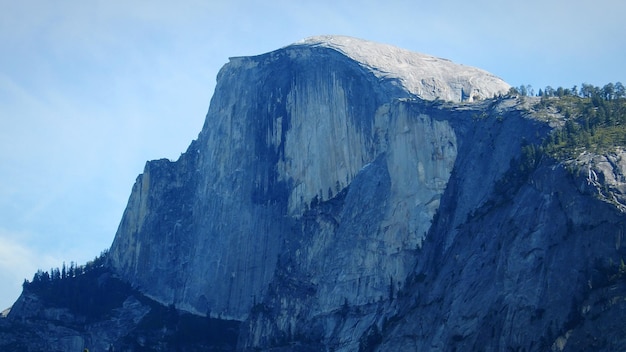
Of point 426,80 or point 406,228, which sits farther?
point 426,80

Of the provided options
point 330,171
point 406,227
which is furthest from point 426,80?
point 406,227

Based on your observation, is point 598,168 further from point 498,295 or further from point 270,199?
point 270,199

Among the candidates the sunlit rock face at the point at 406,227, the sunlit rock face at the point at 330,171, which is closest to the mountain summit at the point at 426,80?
the sunlit rock face at the point at 330,171

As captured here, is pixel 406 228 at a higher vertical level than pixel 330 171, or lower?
lower

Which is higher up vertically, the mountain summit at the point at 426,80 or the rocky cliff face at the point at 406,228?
the mountain summit at the point at 426,80

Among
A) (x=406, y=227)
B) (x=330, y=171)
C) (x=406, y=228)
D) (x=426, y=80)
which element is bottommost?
(x=406, y=228)

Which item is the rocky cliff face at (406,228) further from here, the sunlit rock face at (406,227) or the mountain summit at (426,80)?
the mountain summit at (426,80)

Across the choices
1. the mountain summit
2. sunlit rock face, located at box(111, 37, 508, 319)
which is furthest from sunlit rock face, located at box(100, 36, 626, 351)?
the mountain summit

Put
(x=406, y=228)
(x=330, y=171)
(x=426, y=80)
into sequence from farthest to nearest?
(x=426, y=80) → (x=330, y=171) → (x=406, y=228)

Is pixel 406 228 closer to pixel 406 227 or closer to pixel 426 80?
pixel 406 227

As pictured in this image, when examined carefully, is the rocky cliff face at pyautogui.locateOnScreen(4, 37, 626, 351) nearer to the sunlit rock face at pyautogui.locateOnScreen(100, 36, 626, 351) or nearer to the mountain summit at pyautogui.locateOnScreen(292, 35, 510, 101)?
the sunlit rock face at pyautogui.locateOnScreen(100, 36, 626, 351)
